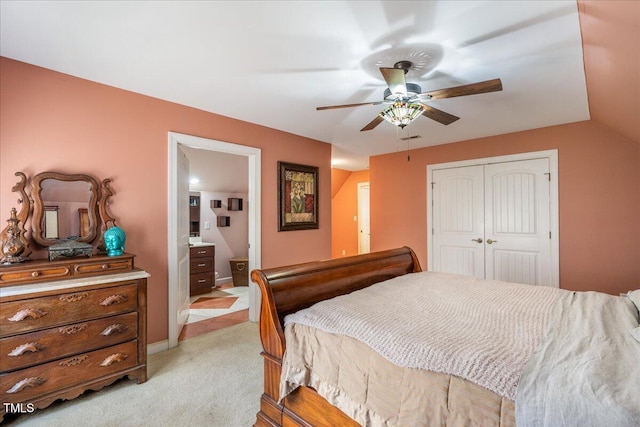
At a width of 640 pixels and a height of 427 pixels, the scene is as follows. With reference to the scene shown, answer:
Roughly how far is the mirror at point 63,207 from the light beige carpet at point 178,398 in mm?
1157

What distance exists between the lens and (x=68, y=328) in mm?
1964

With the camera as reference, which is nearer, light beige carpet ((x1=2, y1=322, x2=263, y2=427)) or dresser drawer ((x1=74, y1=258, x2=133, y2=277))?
light beige carpet ((x1=2, y1=322, x2=263, y2=427))

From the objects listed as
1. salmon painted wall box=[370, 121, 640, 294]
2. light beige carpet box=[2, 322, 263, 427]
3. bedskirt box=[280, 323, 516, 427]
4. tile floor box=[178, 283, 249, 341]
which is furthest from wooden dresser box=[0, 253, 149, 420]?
salmon painted wall box=[370, 121, 640, 294]

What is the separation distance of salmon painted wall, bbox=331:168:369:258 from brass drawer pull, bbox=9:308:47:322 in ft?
18.7

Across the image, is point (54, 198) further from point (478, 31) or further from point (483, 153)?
point (483, 153)

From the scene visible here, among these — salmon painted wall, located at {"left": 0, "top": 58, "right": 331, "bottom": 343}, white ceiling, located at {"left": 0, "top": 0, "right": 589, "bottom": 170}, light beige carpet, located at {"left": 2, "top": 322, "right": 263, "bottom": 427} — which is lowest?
light beige carpet, located at {"left": 2, "top": 322, "right": 263, "bottom": 427}

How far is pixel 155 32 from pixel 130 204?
4.88ft

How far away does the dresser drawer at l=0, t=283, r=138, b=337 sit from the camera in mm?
1791

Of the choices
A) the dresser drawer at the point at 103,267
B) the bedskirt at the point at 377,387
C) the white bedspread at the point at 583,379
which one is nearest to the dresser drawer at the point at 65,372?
the dresser drawer at the point at 103,267

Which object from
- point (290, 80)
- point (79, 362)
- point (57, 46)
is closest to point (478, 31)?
point (290, 80)

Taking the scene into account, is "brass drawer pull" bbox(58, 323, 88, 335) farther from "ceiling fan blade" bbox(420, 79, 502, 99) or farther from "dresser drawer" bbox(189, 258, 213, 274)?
"ceiling fan blade" bbox(420, 79, 502, 99)

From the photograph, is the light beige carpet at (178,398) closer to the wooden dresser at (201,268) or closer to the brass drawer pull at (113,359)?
the brass drawer pull at (113,359)

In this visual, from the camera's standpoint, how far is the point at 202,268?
15.7 ft

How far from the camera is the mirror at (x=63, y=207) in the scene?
7.18 feet
